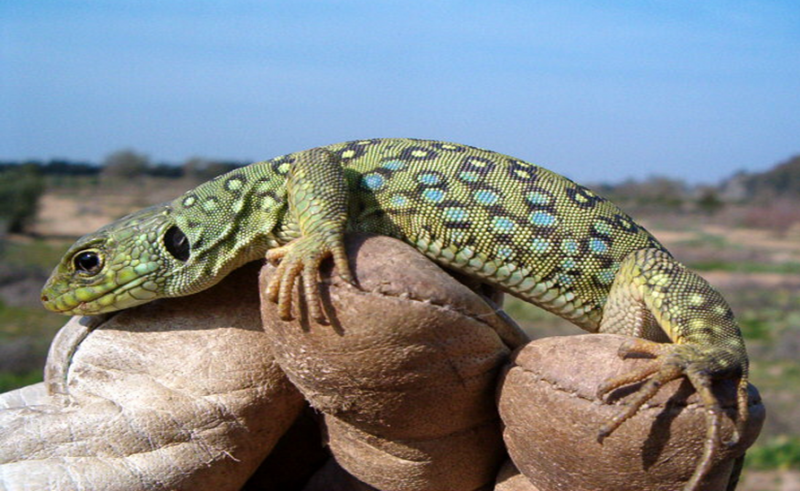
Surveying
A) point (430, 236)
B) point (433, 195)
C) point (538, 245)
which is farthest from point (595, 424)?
point (433, 195)

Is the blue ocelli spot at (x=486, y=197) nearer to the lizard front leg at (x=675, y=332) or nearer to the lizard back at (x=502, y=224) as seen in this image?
the lizard back at (x=502, y=224)

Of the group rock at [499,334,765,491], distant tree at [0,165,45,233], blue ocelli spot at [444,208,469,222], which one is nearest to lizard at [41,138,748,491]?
blue ocelli spot at [444,208,469,222]

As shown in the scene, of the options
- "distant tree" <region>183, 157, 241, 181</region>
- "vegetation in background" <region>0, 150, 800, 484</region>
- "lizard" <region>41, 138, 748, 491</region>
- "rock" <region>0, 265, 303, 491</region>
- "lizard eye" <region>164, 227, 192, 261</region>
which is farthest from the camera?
"distant tree" <region>183, 157, 241, 181</region>

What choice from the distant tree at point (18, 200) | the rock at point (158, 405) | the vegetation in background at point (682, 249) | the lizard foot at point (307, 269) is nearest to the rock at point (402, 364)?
the lizard foot at point (307, 269)

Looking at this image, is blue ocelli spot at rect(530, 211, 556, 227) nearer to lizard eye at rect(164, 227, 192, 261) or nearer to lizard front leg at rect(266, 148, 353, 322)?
lizard front leg at rect(266, 148, 353, 322)

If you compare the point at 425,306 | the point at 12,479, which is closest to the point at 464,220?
the point at 425,306

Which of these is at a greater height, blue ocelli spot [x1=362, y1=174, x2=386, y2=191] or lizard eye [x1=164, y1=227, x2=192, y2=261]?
blue ocelli spot [x1=362, y1=174, x2=386, y2=191]

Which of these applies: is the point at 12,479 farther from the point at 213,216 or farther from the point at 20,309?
the point at 20,309

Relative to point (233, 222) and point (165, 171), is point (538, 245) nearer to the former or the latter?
point (233, 222)
